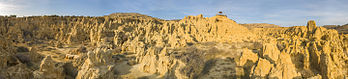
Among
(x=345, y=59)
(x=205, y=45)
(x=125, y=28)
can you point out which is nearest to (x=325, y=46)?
(x=345, y=59)

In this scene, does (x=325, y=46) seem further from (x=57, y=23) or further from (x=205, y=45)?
(x=57, y=23)

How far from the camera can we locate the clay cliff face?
7.30 meters

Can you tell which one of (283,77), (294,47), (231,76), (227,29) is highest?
(227,29)

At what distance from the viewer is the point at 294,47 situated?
11.7 metres

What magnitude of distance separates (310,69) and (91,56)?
14.0 meters

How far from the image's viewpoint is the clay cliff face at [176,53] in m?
7.30

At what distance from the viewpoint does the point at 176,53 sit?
16.9 meters

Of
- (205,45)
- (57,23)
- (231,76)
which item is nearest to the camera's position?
(231,76)

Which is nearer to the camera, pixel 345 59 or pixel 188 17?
pixel 345 59

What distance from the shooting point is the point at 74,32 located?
35.7m

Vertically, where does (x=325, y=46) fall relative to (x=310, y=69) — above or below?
above

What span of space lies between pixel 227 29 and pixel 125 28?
2053cm

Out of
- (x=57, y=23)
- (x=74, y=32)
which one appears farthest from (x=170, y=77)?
(x=57, y=23)

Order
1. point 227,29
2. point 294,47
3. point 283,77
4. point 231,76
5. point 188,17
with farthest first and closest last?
1. point 188,17
2. point 227,29
3. point 294,47
4. point 231,76
5. point 283,77
